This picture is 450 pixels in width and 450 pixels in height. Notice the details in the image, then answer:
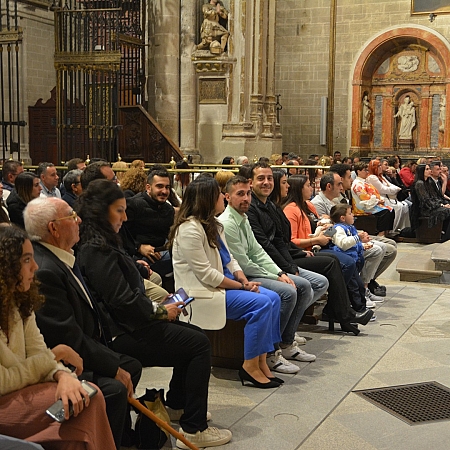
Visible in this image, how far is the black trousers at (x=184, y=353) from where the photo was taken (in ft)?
12.2

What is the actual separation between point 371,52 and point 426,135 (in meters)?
2.33

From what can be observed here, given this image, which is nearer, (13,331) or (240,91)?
(13,331)

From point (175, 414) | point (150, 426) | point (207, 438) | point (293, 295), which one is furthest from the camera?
point (293, 295)

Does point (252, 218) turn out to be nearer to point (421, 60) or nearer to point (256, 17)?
point (256, 17)

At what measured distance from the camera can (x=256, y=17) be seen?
13.9m

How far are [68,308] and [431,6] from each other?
51.1 feet

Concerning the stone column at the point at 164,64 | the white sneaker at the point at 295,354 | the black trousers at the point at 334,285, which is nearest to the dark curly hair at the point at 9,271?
the white sneaker at the point at 295,354

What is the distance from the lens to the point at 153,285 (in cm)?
440

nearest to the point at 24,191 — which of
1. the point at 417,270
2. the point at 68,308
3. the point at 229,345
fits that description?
the point at 229,345

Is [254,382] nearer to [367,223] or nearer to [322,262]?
[322,262]

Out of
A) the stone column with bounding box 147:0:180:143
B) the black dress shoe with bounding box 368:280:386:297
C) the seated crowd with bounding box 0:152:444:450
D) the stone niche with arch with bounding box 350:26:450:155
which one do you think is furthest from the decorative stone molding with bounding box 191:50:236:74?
the black dress shoe with bounding box 368:280:386:297

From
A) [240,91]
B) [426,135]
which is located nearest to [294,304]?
[240,91]

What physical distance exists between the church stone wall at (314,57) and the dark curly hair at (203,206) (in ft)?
45.1

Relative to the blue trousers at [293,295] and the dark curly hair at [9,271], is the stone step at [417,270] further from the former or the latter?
the dark curly hair at [9,271]
